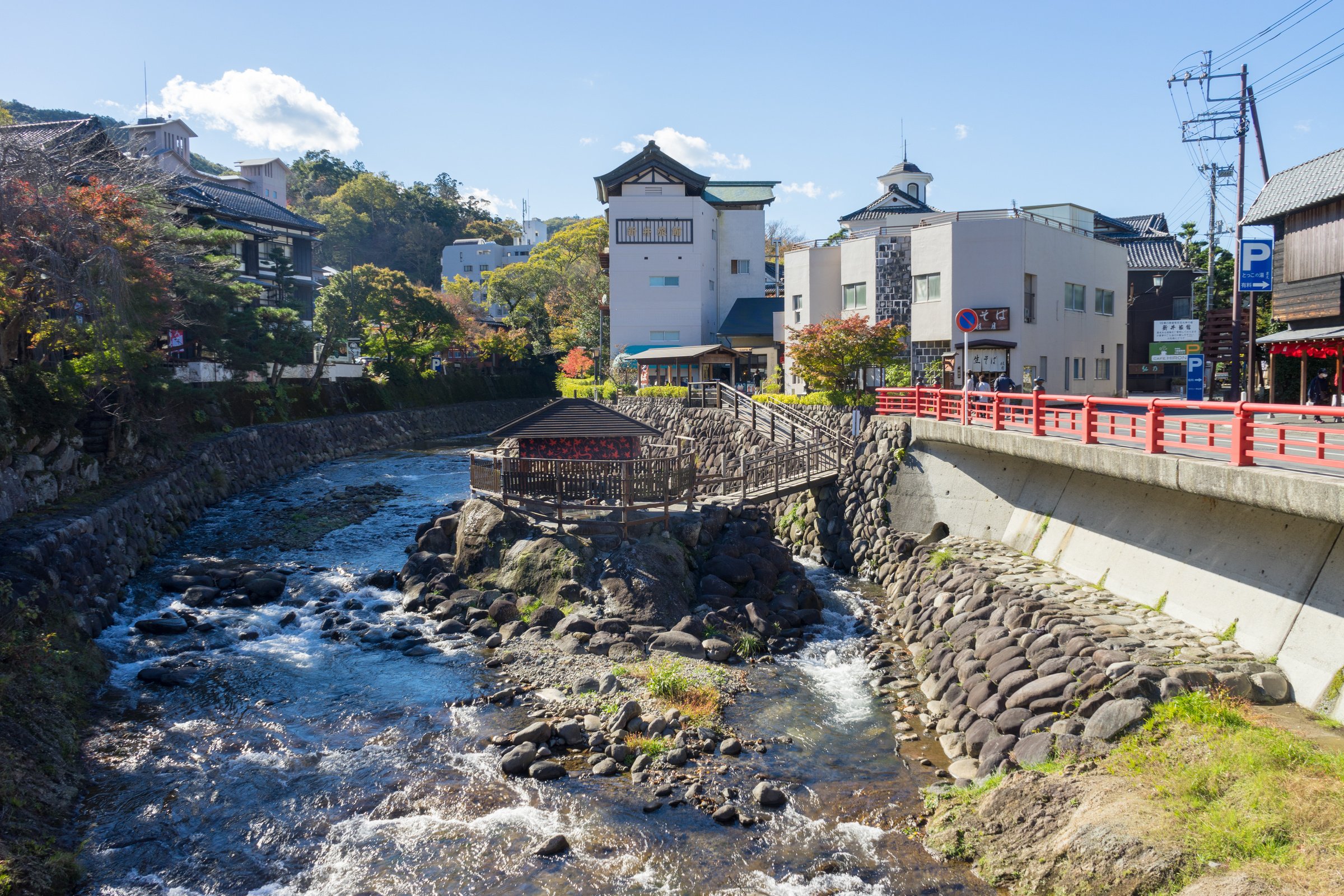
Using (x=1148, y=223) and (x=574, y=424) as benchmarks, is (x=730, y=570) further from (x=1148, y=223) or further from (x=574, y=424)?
(x=1148, y=223)

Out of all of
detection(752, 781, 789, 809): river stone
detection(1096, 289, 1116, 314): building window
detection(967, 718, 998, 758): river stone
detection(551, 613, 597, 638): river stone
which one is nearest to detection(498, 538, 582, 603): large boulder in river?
detection(551, 613, 597, 638): river stone

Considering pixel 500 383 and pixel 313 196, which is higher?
pixel 313 196

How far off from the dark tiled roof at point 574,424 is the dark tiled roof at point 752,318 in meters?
30.8

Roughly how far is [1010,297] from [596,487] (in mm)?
19703

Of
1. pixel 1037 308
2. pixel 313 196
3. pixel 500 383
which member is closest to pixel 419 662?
pixel 1037 308

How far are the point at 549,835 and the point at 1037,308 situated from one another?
2909 cm

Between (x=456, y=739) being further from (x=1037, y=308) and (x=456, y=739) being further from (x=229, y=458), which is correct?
(x=1037, y=308)


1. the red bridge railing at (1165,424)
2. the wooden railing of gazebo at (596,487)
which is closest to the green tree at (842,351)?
the red bridge railing at (1165,424)

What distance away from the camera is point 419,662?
16.9m

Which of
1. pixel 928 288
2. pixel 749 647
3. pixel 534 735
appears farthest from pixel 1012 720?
pixel 928 288

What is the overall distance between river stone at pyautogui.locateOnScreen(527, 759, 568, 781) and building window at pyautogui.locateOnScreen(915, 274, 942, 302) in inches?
1035

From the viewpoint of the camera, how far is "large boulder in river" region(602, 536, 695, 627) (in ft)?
59.3

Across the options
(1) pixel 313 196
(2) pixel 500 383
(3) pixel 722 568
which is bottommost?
(3) pixel 722 568

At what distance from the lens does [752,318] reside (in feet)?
180
